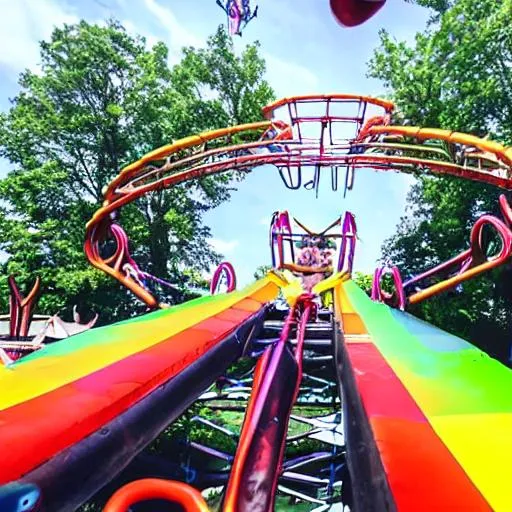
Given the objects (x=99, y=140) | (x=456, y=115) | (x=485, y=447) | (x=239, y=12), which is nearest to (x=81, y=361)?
(x=485, y=447)

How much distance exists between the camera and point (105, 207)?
6.14m

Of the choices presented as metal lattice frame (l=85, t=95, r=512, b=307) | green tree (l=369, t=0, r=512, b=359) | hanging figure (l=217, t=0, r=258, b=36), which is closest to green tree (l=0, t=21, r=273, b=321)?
green tree (l=369, t=0, r=512, b=359)

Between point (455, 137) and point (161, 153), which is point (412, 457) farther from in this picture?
point (161, 153)

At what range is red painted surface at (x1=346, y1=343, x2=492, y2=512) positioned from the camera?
3.27 feet

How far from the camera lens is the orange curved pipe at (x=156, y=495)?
2.78 feet

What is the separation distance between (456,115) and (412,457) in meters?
13.0

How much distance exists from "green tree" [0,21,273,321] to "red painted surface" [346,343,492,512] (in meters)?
13.4

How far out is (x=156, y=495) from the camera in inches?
34.1

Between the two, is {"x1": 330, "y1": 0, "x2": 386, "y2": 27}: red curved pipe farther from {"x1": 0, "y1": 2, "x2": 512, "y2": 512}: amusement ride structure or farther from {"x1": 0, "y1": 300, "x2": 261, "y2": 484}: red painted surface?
{"x1": 0, "y1": 300, "x2": 261, "y2": 484}: red painted surface

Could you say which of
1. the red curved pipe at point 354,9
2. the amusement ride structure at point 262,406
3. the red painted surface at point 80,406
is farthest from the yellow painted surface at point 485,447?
the red curved pipe at point 354,9

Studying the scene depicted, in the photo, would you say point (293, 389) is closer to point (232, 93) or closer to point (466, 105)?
point (466, 105)

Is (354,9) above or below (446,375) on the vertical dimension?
above

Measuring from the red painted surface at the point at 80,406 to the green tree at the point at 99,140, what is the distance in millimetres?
12654

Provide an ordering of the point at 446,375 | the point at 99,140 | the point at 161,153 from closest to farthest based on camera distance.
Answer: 1. the point at 446,375
2. the point at 161,153
3. the point at 99,140
